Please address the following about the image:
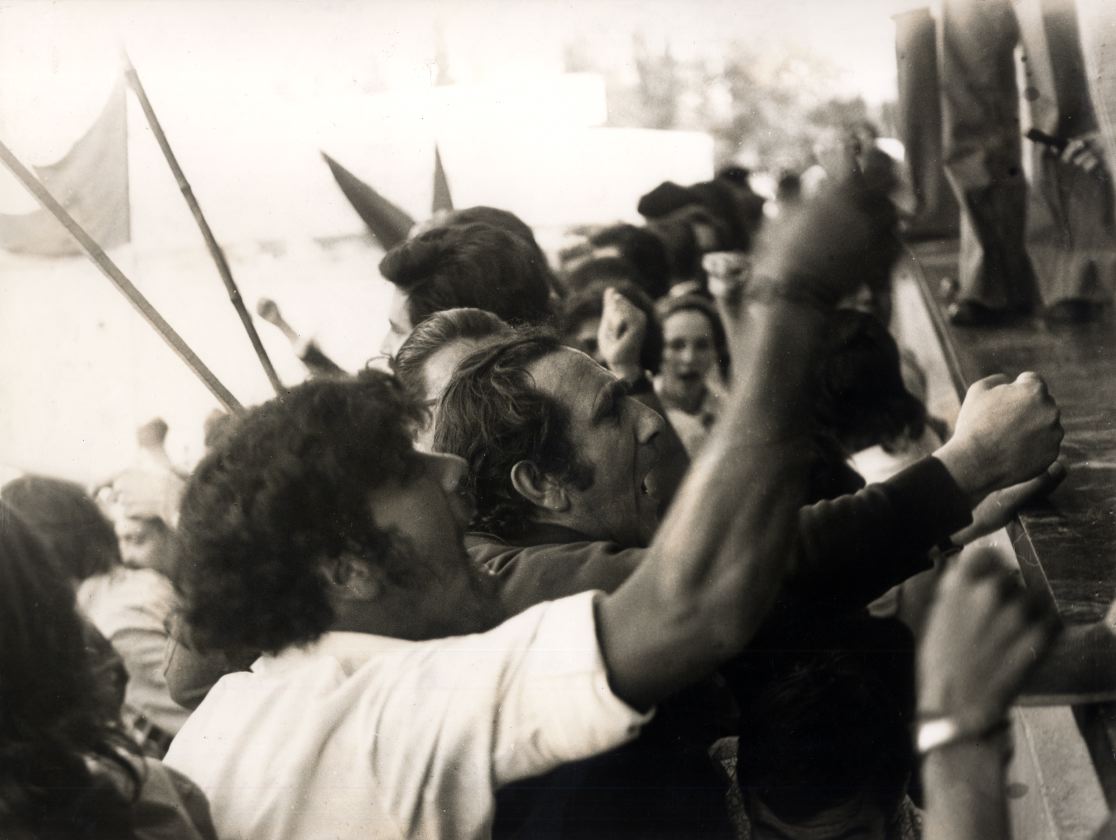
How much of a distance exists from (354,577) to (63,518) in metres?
0.82

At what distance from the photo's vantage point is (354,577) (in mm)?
2924

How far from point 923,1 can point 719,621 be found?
1.49m

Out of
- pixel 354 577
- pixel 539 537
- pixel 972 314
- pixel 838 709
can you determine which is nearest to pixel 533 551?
pixel 539 537

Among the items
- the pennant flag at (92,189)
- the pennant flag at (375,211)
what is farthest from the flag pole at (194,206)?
the pennant flag at (375,211)

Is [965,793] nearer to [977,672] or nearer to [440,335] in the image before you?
[977,672]

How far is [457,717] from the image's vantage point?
2.89 metres

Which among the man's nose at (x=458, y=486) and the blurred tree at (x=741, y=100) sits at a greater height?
the blurred tree at (x=741, y=100)

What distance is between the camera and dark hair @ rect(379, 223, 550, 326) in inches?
117

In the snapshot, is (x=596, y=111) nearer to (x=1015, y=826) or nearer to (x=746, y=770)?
(x=746, y=770)

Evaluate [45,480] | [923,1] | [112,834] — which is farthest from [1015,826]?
[45,480]

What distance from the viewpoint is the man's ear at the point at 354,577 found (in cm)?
292

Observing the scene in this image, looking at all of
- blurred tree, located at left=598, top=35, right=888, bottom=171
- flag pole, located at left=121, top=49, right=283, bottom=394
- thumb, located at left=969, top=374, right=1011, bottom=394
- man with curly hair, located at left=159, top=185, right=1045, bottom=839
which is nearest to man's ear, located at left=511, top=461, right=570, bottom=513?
man with curly hair, located at left=159, top=185, right=1045, bottom=839

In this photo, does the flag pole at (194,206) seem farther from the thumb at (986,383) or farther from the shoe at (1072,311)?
the shoe at (1072,311)

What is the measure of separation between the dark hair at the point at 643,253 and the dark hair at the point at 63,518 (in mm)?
1437
